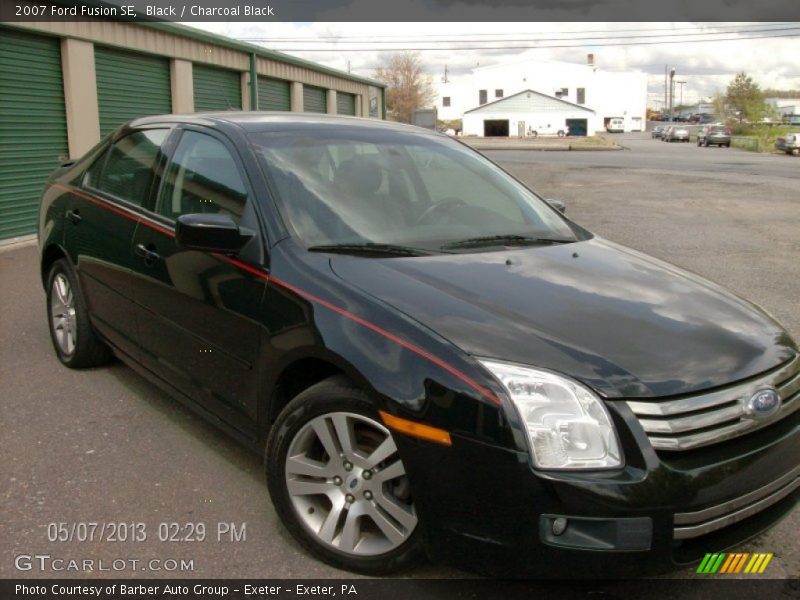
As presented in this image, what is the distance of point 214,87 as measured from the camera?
16.3m

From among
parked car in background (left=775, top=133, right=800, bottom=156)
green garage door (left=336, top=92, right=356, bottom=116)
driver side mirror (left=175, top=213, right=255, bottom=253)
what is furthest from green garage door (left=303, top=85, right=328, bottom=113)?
parked car in background (left=775, top=133, right=800, bottom=156)

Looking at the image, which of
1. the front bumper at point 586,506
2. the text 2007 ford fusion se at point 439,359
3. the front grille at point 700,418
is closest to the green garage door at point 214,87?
the text 2007 ford fusion se at point 439,359

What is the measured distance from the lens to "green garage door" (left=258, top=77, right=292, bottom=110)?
741 inches

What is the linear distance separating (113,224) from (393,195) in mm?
1656

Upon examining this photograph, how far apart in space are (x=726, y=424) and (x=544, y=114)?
8608 cm

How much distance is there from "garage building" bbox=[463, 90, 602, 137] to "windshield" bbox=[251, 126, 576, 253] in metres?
82.2

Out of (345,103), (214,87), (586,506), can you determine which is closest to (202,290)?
(586,506)

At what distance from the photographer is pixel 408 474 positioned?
95.9 inches

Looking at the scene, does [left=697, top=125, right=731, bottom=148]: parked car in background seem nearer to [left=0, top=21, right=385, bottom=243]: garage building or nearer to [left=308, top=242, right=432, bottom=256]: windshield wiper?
[left=0, top=21, right=385, bottom=243]: garage building

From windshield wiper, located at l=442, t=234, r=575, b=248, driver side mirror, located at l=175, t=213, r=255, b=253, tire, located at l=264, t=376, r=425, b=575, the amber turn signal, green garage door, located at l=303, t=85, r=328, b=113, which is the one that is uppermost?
green garage door, located at l=303, t=85, r=328, b=113

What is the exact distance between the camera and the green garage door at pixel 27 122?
407 inches

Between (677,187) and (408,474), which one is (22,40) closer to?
(408,474)

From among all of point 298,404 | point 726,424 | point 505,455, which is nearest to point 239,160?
point 298,404

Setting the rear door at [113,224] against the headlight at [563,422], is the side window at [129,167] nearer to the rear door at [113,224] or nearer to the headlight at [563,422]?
the rear door at [113,224]
